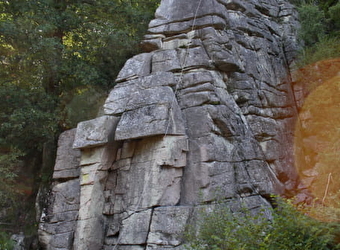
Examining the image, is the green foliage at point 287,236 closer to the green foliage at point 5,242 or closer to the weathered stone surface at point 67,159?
the weathered stone surface at point 67,159

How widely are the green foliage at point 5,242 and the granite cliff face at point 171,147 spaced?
1019 millimetres

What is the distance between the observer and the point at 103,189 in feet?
37.7

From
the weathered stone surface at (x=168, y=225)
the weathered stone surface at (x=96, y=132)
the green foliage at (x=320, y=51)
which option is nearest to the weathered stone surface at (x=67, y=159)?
the weathered stone surface at (x=96, y=132)

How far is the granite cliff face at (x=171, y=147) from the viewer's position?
34.5 ft

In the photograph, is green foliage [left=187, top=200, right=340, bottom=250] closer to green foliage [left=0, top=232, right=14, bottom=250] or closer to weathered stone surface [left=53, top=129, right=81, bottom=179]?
weathered stone surface [left=53, top=129, right=81, bottom=179]

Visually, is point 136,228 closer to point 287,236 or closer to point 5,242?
point 5,242

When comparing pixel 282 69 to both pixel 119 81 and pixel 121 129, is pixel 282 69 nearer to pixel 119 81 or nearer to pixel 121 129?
pixel 119 81

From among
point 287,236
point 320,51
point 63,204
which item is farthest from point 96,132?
point 320,51

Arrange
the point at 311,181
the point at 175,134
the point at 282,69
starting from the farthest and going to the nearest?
1. the point at 282,69
2. the point at 311,181
3. the point at 175,134

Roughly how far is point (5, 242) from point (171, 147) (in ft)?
20.5

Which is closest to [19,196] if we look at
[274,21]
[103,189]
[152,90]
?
[103,189]

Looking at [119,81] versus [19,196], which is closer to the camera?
[119,81]

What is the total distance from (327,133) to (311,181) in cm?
206

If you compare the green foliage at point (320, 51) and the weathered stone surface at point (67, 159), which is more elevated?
the green foliage at point (320, 51)
